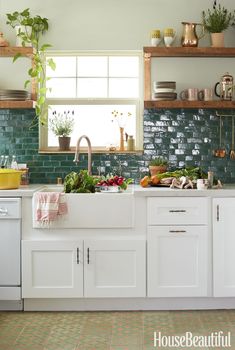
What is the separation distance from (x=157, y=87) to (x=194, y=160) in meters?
0.79

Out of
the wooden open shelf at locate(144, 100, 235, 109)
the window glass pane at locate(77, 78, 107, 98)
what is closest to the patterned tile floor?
the wooden open shelf at locate(144, 100, 235, 109)

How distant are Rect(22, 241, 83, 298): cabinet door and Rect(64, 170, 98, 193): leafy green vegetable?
44 cm

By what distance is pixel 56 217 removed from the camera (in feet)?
16.5

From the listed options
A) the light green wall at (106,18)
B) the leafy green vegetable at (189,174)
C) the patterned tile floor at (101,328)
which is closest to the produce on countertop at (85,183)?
the leafy green vegetable at (189,174)

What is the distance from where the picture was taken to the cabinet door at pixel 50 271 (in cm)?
510

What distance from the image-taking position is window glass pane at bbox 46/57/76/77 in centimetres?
611

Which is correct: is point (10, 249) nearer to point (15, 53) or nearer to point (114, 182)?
point (114, 182)

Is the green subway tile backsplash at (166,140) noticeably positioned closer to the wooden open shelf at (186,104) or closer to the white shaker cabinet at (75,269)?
the wooden open shelf at (186,104)

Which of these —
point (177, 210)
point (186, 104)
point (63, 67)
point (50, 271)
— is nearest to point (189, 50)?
point (186, 104)

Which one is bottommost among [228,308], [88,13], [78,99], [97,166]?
[228,308]

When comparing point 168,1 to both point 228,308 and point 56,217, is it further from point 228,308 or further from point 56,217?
point 228,308

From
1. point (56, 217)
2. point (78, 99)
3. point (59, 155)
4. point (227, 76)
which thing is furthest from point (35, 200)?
point (227, 76)

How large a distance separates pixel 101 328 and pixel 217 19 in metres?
3.03

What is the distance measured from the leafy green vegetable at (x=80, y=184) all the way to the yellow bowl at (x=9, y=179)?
0.43 metres
